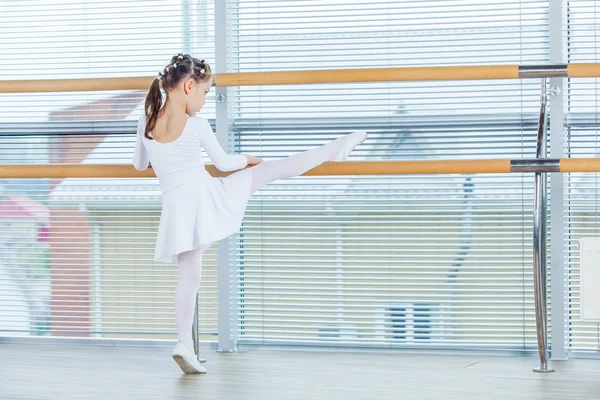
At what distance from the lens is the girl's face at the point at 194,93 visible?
7.55 feet

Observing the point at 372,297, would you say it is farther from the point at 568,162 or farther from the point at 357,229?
the point at 568,162

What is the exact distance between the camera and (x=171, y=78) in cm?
230

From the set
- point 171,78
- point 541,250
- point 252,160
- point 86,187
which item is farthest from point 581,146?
point 86,187

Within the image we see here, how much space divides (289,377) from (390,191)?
2.47 feet

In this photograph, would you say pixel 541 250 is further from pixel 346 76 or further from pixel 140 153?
pixel 140 153

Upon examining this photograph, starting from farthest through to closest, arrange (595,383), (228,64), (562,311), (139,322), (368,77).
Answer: (139,322), (228,64), (562,311), (368,77), (595,383)

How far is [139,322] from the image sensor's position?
2867 mm

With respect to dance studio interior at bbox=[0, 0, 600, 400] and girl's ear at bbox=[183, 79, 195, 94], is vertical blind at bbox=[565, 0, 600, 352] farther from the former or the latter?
girl's ear at bbox=[183, 79, 195, 94]

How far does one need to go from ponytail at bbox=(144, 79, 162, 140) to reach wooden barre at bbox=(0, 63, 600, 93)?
11 centimetres

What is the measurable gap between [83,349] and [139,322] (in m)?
0.21

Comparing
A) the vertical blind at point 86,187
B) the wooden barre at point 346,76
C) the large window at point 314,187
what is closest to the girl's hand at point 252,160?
the wooden barre at point 346,76

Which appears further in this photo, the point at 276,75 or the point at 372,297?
the point at 372,297

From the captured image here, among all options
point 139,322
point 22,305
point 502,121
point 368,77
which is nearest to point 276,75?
point 368,77

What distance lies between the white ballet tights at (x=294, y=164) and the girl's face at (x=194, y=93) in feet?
0.78
